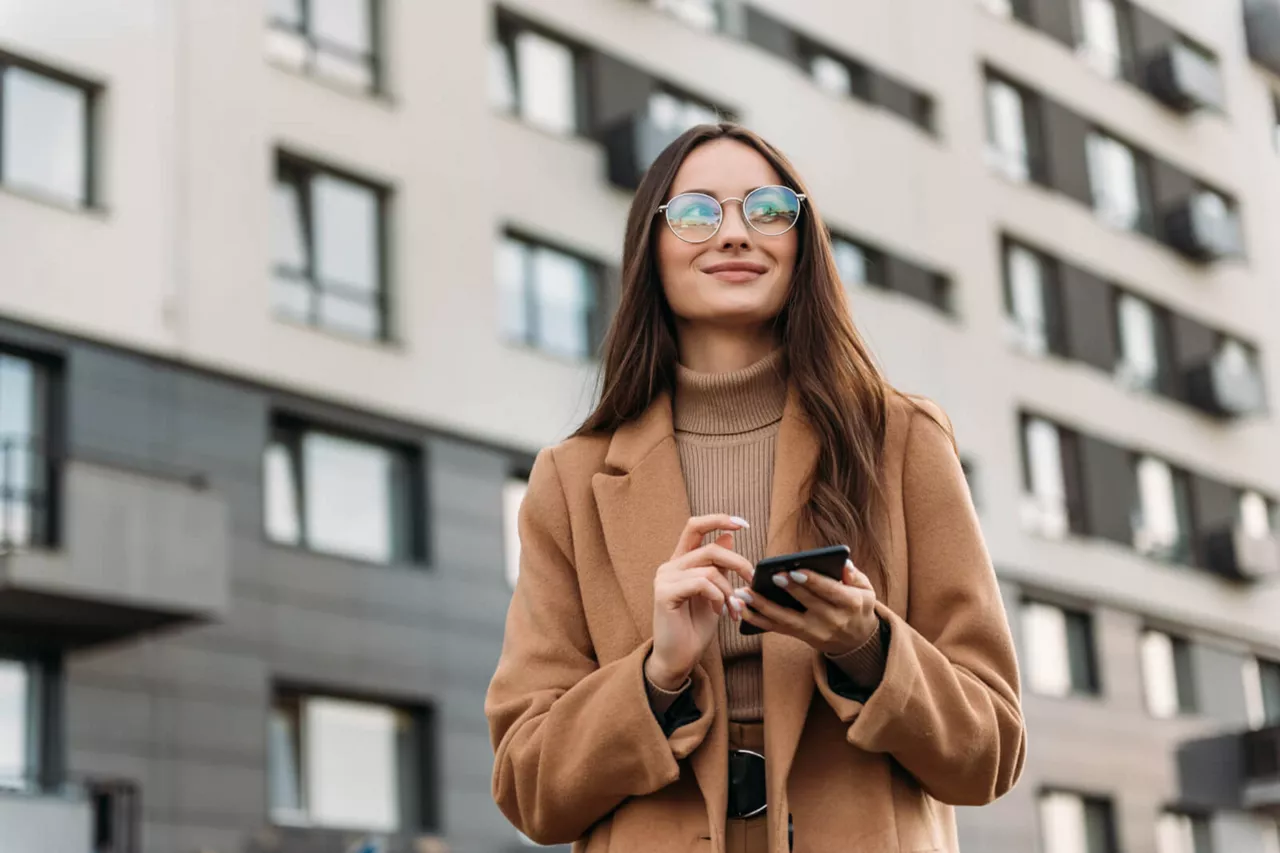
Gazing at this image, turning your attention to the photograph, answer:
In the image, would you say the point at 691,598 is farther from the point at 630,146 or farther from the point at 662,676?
the point at 630,146

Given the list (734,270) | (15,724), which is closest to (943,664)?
(734,270)

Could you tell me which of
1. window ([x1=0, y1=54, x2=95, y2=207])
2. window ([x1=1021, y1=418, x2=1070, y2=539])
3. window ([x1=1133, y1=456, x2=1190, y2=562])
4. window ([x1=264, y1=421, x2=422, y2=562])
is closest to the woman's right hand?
window ([x1=0, y1=54, x2=95, y2=207])

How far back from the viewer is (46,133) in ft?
58.3

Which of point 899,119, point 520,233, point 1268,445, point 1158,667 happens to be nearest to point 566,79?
point 520,233

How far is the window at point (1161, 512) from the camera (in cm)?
3128

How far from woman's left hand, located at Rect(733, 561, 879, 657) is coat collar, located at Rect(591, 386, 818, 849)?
0.52ft

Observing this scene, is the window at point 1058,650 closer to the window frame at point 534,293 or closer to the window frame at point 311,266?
the window frame at point 534,293

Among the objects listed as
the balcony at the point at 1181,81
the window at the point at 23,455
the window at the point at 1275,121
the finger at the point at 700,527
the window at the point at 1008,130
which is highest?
the window at the point at 1275,121

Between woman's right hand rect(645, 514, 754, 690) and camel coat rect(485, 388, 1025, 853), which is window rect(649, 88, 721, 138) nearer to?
camel coat rect(485, 388, 1025, 853)

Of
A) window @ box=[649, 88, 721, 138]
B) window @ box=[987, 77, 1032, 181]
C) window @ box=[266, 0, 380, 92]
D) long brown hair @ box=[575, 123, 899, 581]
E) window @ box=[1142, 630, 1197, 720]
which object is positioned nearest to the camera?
long brown hair @ box=[575, 123, 899, 581]

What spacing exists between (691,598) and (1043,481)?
27.2 metres

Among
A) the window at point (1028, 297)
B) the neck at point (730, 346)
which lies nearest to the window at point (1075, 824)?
the window at point (1028, 297)

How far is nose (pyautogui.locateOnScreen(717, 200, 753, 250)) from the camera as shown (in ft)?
10.2

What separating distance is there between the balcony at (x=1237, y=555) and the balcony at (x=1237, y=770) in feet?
8.24
